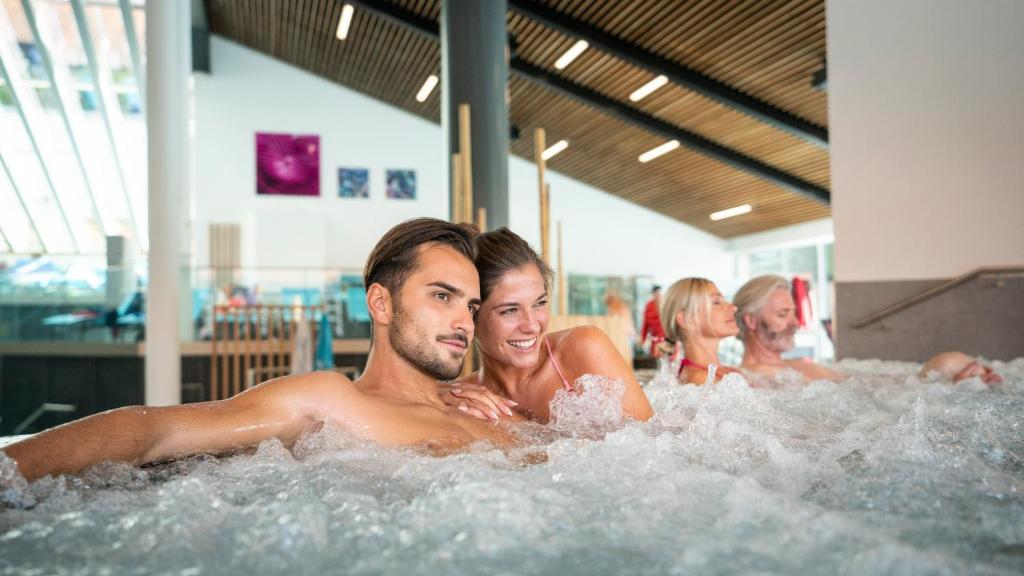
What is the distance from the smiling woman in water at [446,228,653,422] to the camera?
201 centimetres

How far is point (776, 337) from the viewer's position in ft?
11.2

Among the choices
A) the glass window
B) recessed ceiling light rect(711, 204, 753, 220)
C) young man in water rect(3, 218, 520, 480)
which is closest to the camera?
young man in water rect(3, 218, 520, 480)

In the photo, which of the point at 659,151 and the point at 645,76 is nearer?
the point at 645,76

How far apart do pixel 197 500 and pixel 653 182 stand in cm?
1341

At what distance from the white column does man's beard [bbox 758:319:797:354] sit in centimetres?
388

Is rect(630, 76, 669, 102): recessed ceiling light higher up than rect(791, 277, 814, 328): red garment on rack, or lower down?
higher up

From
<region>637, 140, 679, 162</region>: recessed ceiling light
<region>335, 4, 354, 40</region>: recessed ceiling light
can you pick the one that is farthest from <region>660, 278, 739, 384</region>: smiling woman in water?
<region>637, 140, 679, 162</region>: recessed ceiling light

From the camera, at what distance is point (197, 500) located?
116 centimetres

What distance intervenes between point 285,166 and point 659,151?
659 cm

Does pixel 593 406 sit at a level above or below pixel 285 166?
below

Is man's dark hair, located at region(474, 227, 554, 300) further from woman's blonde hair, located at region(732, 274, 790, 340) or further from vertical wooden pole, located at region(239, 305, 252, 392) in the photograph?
vertical wooden pole, located at region(239, 305, 252, 392)

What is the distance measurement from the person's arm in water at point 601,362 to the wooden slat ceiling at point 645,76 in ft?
21.8

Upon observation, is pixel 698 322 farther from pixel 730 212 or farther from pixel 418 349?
pixel 730 212

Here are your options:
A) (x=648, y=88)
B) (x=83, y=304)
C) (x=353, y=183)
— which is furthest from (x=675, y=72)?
(x=83, y=304)
